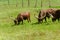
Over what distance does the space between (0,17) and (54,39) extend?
749 inches

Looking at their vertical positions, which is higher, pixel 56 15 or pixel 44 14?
pixel 44 14

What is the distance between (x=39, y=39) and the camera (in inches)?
782

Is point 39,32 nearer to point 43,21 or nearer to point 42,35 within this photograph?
point 42,35

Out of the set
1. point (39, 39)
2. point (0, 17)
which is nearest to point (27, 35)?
point (39, 39)

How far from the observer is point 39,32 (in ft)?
73.4

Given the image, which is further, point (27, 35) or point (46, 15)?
point (46, 15)

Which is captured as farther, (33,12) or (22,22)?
(33,12)

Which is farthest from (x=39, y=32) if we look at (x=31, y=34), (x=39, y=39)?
(x=39, y=39)

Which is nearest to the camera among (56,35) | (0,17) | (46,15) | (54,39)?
(54,39)

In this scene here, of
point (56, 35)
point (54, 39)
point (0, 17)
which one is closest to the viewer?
point (54, 39)

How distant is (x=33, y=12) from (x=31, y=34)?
1633 cm

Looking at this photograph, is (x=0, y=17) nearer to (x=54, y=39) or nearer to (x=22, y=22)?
(x=22, y=22)

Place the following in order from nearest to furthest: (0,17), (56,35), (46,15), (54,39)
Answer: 1. (54,39)
2. (56,35)
3. (46,15)
4. (0,17)

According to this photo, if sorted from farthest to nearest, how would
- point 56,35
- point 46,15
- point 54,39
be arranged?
point 46,15, point 56,35, point 54,39
